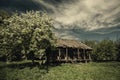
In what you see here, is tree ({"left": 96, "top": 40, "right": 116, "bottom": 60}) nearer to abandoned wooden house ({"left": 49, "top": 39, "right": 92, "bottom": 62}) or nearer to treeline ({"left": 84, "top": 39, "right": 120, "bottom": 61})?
treeline ({"left": 84, "top": 39, "right": 120, "bottom": 61})

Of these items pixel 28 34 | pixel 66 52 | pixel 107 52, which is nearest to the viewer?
pixel 28 34

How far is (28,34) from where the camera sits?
30.9 m

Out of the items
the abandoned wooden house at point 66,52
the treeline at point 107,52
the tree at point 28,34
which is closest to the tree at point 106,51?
the treeline at point 107,52

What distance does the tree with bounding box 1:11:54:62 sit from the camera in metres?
30.5

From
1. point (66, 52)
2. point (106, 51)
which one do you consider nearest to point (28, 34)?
point (66, 52)

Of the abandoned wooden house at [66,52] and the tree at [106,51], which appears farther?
the tree at [106,51]

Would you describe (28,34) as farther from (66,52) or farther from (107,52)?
(107,52)

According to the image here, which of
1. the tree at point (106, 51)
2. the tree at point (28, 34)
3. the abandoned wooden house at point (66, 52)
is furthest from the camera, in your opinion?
the tree at point (106, 51)

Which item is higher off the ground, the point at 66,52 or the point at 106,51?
the point at 106,51

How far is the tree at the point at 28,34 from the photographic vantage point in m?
30.5

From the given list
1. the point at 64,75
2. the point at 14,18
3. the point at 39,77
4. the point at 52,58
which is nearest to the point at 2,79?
the point at 39,77

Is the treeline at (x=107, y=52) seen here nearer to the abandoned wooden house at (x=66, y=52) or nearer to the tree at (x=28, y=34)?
the abandoned wooden house at (x=66, y=52)

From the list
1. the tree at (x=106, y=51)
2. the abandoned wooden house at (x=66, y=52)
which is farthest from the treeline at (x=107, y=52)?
the abandoned wooden house at (x=66, y=52)

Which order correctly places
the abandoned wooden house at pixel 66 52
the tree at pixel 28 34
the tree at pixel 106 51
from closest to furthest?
the tree at pixel 28 34 → the abandoned wooden house at pixel 66 52 → the tree at pixel 106 51
